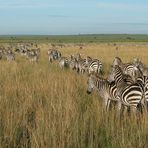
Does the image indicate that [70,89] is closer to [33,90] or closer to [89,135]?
[33,90]

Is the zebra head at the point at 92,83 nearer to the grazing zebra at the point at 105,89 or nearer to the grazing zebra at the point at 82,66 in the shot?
the grazing zebra at the point at 105,89

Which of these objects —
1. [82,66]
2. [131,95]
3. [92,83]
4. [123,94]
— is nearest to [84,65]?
[82,66]

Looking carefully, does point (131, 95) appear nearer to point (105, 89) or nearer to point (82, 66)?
point (105, 89)

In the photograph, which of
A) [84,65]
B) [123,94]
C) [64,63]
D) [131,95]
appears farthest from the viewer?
[64,63]

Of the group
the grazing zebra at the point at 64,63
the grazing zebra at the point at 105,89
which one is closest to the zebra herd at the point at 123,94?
the grazing zebra at the point at 105,89

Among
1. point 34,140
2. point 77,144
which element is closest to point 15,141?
point 34,140

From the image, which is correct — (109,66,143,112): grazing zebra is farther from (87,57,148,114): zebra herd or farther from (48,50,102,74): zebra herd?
(48,50,102,74): zebra herd

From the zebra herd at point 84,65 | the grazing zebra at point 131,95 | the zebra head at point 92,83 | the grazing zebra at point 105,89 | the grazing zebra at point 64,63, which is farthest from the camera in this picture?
A: the grazing zebra at point 64,63

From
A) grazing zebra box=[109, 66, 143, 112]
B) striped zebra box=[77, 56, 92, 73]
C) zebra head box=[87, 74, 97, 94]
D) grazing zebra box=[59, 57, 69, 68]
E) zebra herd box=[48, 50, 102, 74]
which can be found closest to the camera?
grazing zebra box=[109, 66, 143, 112]

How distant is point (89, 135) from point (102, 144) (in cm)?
26

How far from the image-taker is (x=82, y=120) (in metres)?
7.67

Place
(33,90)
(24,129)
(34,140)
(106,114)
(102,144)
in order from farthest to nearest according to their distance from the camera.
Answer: (33,90) → (106,114) → (24,129) → (102,144) → (34,140)

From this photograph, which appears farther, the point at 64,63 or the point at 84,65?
the point at 64,63

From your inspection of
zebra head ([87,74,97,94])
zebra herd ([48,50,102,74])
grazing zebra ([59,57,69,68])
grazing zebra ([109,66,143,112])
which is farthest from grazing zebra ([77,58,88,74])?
grazing zebra ([109,66,143,112])
